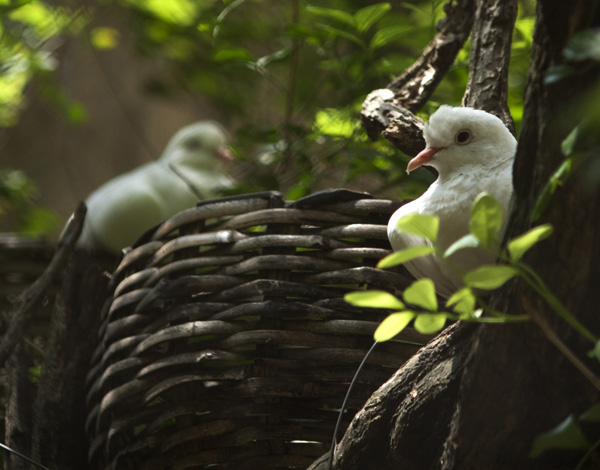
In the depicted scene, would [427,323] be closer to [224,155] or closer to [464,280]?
[464,280]

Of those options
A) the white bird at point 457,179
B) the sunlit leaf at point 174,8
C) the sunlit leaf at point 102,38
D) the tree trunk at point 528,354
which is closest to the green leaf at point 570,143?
the tree trunk at point 528,354

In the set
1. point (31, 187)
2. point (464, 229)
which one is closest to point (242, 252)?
point (464, 229)

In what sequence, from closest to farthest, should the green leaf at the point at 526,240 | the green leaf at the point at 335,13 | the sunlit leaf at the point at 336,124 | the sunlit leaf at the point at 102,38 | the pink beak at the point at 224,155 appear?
the green leaf at the point at 526,240
the green leaf at the point at 335,13
the sunlit leaf at the point at 336,124
the pink beak at the point at 224,155
the sunlit leaf at the point at 102,38

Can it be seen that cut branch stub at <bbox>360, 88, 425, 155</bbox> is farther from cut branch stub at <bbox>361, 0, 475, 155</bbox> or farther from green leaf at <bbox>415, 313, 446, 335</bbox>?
green leaf at <bbox>415, 313, 446, 335</bbox>

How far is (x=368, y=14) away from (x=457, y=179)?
43 cm

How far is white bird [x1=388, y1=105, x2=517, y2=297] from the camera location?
2.15ft

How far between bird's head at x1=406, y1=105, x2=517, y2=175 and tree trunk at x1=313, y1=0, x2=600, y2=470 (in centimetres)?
21

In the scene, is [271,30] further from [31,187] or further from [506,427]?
[506,427]

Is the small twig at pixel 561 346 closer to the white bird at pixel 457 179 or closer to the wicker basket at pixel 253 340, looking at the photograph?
the white bird at pixel 457 179

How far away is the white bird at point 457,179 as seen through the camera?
0.66 m

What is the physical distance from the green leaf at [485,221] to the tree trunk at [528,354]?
5 cm

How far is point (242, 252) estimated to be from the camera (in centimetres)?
81

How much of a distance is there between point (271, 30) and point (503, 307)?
196 centimetres

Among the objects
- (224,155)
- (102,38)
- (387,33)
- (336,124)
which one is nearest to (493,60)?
(387,33)
